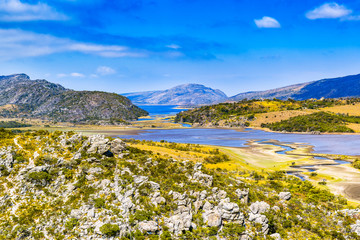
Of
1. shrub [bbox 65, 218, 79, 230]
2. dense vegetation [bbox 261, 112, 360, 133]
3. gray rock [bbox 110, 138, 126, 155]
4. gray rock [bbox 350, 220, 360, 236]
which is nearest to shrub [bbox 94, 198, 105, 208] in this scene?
shrub [bbox 65, 218, 79, 230]

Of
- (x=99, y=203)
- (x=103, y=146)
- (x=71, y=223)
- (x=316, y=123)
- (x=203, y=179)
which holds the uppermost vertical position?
(x=103, y=146)

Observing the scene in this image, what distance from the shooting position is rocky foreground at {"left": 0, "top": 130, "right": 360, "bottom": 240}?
25.2 metres

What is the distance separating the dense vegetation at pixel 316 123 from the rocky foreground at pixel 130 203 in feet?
492

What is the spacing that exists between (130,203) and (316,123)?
188184mm

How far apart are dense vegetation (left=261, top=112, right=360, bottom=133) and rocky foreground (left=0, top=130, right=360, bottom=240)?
15006 cm

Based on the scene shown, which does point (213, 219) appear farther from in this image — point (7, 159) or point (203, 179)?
point (7, 159)

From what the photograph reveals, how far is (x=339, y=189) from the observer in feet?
156

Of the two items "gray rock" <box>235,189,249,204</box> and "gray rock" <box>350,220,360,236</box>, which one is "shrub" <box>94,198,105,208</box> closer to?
"gray rock" <box>235,189,249,204</box>

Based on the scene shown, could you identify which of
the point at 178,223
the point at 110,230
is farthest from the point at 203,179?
the point at 110,230

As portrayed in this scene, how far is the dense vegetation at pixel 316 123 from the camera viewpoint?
164 m

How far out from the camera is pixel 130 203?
27.5 m

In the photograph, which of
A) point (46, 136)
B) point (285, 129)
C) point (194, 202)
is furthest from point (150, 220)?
point (285, 129)

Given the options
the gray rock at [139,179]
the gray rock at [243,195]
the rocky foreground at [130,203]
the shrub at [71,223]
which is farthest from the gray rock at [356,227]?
the shrub at [71,223]

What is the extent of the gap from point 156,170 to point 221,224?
13.7 meters
